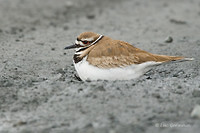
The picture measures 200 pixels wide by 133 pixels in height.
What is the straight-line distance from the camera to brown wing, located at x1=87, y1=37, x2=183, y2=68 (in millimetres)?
5383

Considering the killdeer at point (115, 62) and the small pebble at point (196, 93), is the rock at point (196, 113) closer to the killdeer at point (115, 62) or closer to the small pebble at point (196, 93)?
the small pebble at point (196, 93)

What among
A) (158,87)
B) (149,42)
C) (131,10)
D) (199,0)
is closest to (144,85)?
(158,87)

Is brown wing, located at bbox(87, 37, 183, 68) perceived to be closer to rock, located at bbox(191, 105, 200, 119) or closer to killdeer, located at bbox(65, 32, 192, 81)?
killdeer, located at bbox(65, 32, 192, 81)

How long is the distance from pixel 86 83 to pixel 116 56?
1.98 feet

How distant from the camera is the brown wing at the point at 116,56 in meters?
5.38

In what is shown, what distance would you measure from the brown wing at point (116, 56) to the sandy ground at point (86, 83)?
0.30 meters

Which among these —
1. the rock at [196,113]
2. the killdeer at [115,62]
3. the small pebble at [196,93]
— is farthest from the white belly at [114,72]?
the rock at [196,113]

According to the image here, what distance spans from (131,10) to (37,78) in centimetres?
685

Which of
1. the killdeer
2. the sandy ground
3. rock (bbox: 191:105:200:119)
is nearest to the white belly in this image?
the killdeer

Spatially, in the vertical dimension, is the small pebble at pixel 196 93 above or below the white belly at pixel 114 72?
below

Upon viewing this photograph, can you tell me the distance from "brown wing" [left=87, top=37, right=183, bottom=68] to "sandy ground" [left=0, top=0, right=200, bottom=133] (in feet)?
0.98

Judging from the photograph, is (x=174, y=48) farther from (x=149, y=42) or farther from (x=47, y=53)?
(x=47, y=53)

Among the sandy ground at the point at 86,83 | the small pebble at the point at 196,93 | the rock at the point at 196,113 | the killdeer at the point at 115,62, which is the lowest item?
the sandy ground at the point at 86,83

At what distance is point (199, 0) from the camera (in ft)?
45.5
